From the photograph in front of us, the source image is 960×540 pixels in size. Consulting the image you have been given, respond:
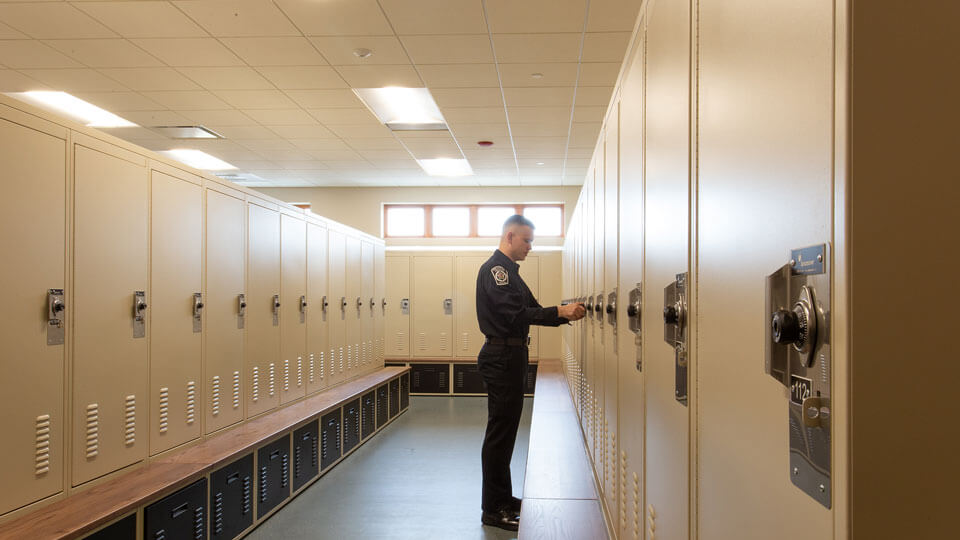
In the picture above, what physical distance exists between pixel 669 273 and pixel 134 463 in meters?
2.69

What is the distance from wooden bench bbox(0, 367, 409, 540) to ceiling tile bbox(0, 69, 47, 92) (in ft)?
11.6

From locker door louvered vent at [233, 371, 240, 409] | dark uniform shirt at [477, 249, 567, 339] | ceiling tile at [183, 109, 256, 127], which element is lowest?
locker door louvered vent at [233, 371, 240, 409]

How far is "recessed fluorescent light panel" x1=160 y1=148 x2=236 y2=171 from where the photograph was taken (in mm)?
7719

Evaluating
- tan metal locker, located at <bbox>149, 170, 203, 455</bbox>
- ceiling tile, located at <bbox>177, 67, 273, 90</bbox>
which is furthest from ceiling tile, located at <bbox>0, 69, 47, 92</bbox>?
tan metal locker, located at <bbox>149, 170, 203, 455</bbox>

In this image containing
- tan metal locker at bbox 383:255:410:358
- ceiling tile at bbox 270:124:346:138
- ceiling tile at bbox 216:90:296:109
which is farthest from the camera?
tan metal locker at bbox 383:255:410:358

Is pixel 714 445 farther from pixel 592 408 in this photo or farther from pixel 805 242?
pixel 592 408

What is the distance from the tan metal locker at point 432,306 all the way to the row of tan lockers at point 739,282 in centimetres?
611

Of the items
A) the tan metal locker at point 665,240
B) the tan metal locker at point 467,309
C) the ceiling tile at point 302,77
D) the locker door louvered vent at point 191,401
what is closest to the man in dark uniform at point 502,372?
the locker door louvered vent at point 191,401

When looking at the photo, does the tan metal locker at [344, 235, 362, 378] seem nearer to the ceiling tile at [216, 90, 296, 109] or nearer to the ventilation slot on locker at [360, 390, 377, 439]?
the ventilation slot on locker at [360, 390, 377, 439]

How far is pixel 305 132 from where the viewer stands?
675 cm

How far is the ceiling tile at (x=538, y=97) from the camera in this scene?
5.39 metres

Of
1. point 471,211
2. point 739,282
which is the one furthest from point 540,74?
point 471,211

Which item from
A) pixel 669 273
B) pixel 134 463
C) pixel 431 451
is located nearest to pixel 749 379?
pixel 669 273

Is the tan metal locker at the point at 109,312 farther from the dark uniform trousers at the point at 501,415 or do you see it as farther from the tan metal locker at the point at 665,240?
the tan metal locker at the point at 665,240
